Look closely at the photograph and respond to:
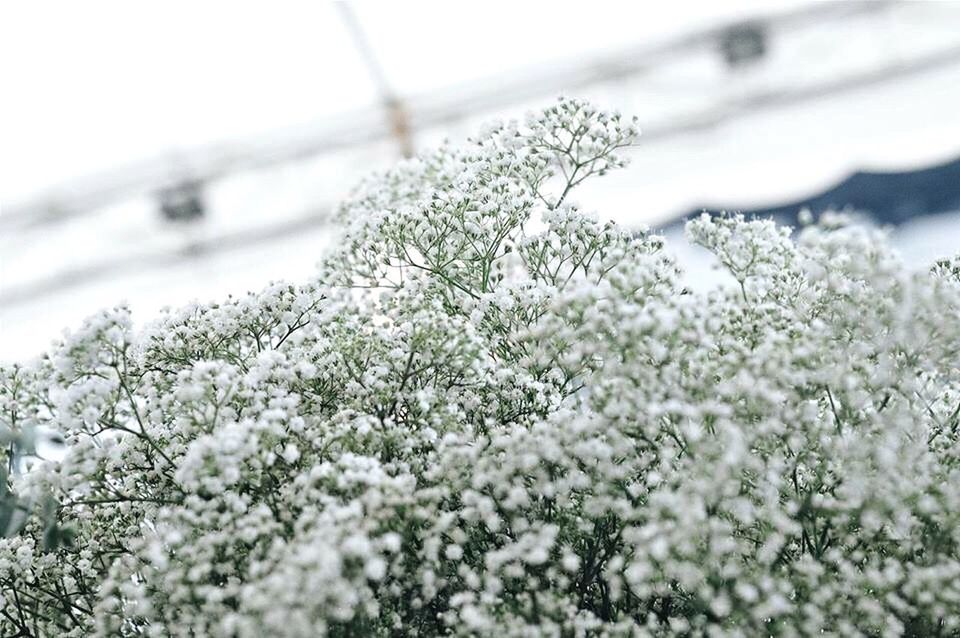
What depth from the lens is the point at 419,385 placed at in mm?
1657

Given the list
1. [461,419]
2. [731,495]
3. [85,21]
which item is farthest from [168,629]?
[85,21]

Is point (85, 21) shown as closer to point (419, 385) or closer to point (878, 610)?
point (419, 385)

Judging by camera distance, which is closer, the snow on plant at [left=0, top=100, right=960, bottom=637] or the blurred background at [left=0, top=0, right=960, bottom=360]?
the snow on plant at [left=0, top=100, right=960, bottom=637]

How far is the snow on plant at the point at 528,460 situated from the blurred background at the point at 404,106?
184 inches

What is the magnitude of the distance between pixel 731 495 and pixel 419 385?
615 mm

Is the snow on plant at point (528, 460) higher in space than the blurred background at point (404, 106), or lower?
lower

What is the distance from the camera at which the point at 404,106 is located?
721 cm

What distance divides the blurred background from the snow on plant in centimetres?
467

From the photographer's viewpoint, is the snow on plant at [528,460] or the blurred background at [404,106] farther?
the blurred background at [404,106]

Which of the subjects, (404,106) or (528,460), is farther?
(404,106)

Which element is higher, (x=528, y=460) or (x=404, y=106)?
(x=404, y=106)

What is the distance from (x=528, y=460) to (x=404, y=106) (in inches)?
245

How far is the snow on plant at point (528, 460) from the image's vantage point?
1.25m

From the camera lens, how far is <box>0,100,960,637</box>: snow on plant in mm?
1253
